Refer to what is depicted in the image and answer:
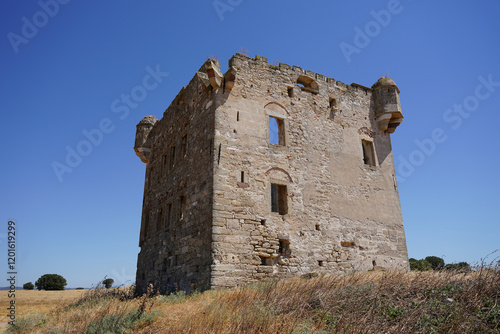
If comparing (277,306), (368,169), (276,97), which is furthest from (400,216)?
(277,306)

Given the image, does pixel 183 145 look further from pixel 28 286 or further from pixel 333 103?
pixel 28 286

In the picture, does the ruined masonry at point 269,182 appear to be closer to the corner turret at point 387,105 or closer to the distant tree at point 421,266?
the corner turret at point 387,105

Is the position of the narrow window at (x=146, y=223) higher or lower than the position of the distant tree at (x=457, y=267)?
higher

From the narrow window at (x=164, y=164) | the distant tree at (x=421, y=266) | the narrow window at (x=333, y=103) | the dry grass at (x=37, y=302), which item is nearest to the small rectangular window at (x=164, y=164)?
the narrow window at (x=164, y=164)

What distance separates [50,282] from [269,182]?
84.8ft

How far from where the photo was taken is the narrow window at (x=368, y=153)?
47.7 ft

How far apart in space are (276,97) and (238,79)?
1.63 meters

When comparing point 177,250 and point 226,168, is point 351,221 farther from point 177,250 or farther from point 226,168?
point 177,250

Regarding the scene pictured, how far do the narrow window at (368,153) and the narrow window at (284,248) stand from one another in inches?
231

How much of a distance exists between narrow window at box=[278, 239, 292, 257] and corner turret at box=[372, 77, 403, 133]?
24.6 ft

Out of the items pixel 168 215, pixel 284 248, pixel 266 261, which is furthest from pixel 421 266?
pixel 168 215

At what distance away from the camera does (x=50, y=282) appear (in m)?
28.4

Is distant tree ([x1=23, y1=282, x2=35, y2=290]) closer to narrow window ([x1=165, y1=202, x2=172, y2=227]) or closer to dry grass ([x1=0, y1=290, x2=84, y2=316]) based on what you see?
dry grass ([x1=0, y1=290, x2=84, y2=316])

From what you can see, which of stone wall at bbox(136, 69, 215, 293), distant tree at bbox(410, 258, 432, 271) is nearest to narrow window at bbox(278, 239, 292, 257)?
stone wall at bbox(136, 69, 215, 293)
